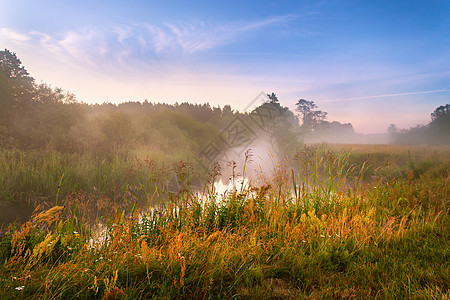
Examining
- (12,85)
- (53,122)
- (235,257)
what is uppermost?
(12,85)

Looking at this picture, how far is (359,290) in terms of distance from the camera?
2.29 m

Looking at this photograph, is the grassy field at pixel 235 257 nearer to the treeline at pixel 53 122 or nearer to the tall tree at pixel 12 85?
the treeline at pixel 53 122

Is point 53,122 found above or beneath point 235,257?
above

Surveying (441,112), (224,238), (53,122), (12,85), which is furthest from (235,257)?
(441,112)

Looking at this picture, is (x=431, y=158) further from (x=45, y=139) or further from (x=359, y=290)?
(x=45, y=139)

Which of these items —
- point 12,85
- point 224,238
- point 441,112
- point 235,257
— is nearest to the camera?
point 235,257

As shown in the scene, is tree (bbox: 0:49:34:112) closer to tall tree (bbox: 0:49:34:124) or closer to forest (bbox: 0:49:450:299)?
tall tree (bbox: 0:49:34:124)

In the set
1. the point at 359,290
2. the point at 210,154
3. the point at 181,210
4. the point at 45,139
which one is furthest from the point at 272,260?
the point at 210,154

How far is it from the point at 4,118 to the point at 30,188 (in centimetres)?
679

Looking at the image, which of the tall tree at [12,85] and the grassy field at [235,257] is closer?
the grassy field at [235,257]

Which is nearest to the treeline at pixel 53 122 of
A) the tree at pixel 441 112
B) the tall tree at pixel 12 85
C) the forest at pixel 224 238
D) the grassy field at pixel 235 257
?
the tall tree at pixel 12 85

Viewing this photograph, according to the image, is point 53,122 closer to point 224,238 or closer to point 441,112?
point 224,238

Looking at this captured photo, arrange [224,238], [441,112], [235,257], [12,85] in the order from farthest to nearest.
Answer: [441,112]
[12,85]
[224,238]
[235,257]

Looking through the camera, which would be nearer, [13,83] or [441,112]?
[13,83]
